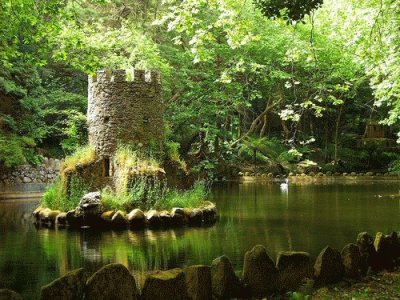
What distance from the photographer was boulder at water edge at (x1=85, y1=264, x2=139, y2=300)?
16.4 feet

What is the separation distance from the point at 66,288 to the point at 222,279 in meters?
1.81

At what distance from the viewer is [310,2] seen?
652 centimetres

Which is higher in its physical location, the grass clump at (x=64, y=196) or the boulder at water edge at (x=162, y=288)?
the grass clump at (x=64, y=196)

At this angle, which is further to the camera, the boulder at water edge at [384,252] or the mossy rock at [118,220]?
the mossy rock at [118,220]

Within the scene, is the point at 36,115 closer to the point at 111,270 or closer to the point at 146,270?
the point at 146,270

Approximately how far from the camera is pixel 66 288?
4.84 metres

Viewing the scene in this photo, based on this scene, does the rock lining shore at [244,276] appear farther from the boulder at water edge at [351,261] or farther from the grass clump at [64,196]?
the grass clump at [64,196]

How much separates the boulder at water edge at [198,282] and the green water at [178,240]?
1.56m

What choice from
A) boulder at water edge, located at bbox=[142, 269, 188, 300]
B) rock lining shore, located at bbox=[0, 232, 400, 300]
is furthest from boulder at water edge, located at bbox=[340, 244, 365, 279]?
boulder at water edge, located at bbox=[142, 269, 188, 300]

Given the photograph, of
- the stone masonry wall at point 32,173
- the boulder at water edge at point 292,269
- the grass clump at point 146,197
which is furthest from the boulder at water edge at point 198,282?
the stone masonry wall at point 32,173

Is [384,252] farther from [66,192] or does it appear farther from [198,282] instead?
[66,192]

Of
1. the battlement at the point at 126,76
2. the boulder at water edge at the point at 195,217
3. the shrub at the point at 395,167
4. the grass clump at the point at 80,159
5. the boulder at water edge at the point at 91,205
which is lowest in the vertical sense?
the boulder at water edge at the point at 195,217

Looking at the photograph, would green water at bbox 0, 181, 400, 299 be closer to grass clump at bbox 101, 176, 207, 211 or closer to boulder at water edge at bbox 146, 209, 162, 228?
boulder at water edge at bbox 146, 209, 162, 228

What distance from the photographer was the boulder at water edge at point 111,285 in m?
5.00
